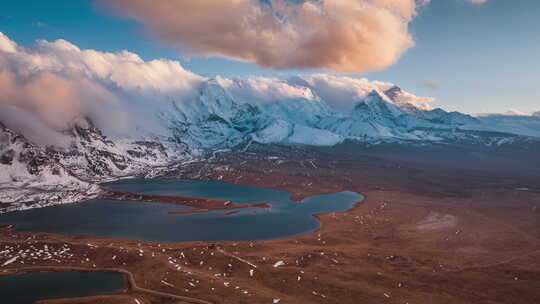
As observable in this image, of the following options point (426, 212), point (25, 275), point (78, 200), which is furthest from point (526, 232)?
point (78, 200)

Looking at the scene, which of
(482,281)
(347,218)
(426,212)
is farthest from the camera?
(426,212)

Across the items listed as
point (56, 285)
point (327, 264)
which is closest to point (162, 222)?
point (56, 285)

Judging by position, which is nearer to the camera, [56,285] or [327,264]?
[56,285]

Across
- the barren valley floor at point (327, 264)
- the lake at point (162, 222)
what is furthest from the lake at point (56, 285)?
the lake at point (162, 222)

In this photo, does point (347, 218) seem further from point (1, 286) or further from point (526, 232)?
point (1, 286)

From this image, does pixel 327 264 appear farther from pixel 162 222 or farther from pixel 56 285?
pixel 162 222

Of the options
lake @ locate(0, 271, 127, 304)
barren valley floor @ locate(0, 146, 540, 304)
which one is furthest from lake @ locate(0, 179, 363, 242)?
lake @ locate(0, 271, 127, 304)

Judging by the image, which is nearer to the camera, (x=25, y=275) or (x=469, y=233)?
(x=25, y=275)

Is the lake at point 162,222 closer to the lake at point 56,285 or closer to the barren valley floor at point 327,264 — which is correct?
the barren valley floor at point 327,264

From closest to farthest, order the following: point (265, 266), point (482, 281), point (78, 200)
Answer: point (482, 281), point (265, 266), point (78, 200)

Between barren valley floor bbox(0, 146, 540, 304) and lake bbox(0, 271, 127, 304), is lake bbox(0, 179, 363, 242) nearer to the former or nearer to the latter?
barren valley floor bbox(0, 146, 540, 304)

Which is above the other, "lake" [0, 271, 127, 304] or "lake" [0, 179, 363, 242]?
"lake" [0, 179, 363, 242]
